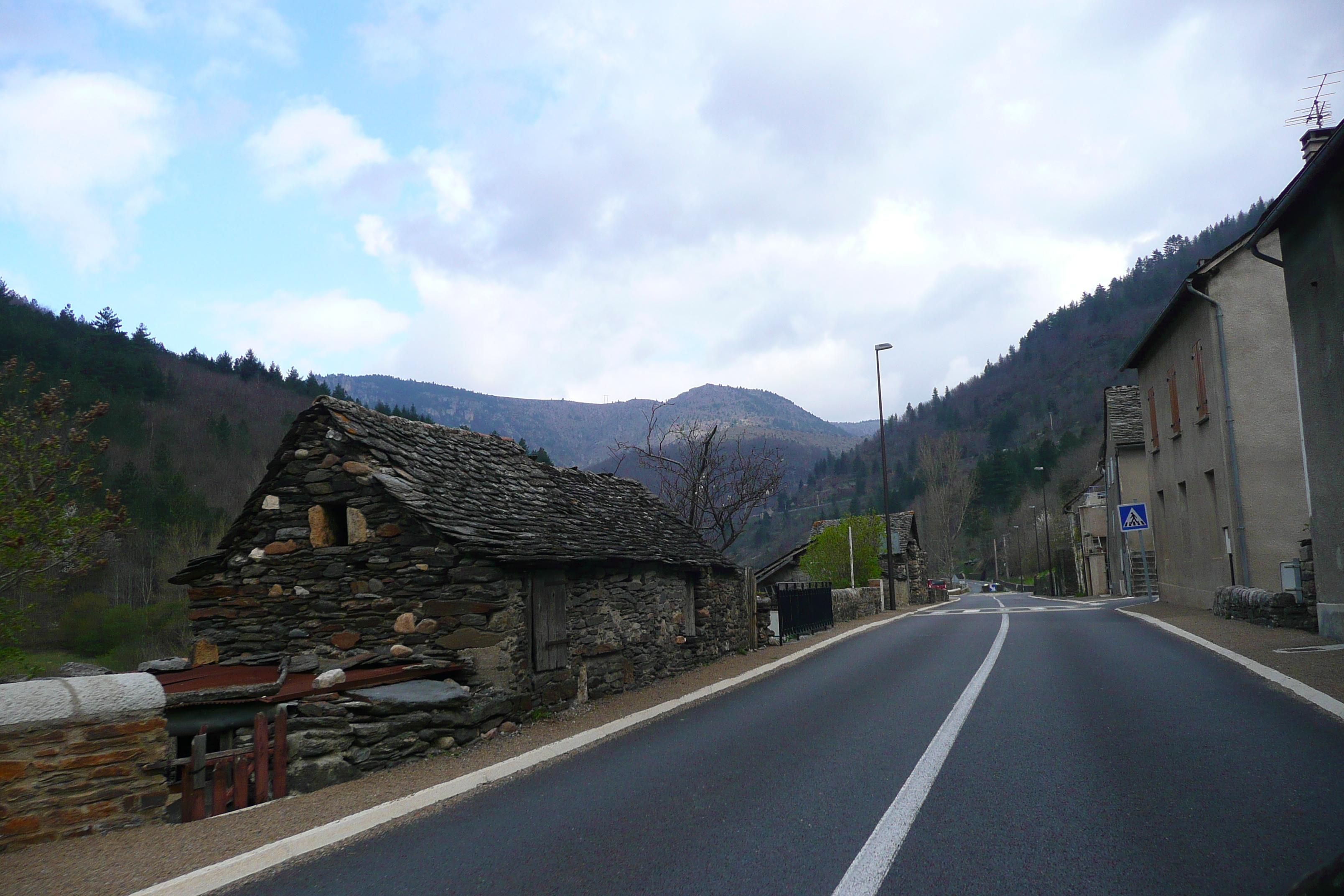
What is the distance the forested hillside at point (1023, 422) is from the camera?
4067 inches

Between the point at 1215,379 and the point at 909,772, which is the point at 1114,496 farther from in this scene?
the point at 909,772

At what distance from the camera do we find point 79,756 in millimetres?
6395

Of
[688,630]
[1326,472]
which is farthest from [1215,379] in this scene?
[688,630]

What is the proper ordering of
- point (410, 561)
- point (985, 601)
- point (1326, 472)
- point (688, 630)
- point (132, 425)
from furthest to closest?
point (132, 425)
point (985, 601)
point (688, 630)
point (1326, 472)
point (410, 561)

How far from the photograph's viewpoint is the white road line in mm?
4375

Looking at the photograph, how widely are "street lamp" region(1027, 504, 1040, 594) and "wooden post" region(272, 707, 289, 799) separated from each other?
2915 inches

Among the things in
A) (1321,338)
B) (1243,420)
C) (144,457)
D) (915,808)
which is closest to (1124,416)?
(1243,420)

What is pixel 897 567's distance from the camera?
140 feet

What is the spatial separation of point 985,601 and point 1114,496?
10112 mm

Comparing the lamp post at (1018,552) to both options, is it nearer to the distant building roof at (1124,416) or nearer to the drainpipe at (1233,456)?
the distant building roof at (1124,416)

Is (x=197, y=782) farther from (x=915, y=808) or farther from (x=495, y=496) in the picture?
(x=495, y=496)

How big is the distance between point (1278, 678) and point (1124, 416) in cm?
3269

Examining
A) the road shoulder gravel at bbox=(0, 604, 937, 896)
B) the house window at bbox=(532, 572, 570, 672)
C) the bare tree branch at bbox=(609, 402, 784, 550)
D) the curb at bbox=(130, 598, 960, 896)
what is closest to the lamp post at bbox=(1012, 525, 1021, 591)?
the bare tree branch at bbox=(609, 402, 784, 550)

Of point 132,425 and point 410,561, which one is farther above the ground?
point 132,425
